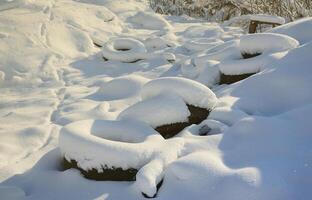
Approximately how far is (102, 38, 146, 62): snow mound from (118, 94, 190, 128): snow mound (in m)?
3.48

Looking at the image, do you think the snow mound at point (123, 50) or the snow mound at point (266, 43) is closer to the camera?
the snow mound at point (266, 43)

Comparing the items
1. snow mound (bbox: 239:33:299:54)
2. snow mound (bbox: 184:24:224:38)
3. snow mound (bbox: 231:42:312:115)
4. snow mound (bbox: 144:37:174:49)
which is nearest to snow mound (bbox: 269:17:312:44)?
snow mound (bbox: 239:33:299:54)

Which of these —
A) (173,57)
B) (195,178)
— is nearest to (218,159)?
(195,178)

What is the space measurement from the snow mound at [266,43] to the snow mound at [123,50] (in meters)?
2.57

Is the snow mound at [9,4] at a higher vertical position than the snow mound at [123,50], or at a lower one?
higher

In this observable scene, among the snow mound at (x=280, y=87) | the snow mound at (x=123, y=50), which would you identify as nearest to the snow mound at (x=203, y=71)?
the snow mound at (x=280, y=87)

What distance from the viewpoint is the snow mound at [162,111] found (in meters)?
3.23

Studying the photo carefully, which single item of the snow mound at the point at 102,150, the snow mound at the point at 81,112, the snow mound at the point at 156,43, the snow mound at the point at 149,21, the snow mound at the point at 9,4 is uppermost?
the snow mound at the point at 102,150

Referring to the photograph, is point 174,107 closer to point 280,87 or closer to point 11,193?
point 280,87

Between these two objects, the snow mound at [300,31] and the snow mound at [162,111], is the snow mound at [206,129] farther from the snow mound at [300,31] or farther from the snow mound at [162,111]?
the snow mound at [300,31]

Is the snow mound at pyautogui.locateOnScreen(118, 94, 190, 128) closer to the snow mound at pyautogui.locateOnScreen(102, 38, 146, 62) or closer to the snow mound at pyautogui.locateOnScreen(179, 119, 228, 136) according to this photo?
the snow mound at pyautogui.locateOnScreen(179, 119, 228, 136)

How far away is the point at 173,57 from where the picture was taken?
22.3 ft

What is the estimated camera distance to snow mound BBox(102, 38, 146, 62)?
6773 millimetres

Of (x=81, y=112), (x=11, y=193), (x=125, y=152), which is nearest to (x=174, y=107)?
(x=125, y=152)
